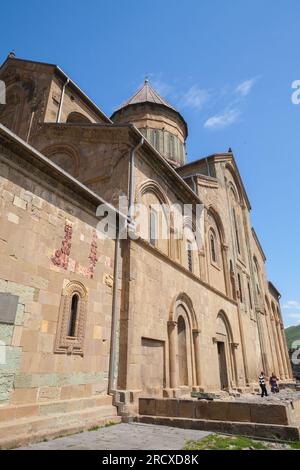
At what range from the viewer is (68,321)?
658 cm

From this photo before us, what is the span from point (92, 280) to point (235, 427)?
4.26 metres

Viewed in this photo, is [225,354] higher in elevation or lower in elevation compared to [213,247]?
lower

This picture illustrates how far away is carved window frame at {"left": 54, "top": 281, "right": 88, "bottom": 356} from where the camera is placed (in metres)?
6.27

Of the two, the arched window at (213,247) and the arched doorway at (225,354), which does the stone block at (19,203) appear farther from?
the arched window at (213,247)

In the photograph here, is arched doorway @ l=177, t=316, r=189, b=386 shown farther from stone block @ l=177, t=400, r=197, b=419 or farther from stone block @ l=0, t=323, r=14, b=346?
stone block @ l=0, t=323, r=14, b=346

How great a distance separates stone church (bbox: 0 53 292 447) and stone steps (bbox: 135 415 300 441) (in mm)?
785

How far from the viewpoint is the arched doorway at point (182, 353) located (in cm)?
1091

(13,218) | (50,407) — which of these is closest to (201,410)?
(50,407)

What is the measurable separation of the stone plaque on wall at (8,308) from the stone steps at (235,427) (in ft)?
12.8

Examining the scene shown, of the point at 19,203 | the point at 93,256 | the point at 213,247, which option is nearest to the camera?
Result: the point at 19,203

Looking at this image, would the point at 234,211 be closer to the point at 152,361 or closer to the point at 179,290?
the point at 179,290

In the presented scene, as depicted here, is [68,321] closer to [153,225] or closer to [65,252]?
[65,252]

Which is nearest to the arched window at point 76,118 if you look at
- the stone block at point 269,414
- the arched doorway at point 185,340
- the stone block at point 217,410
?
the arched doorway at point 185,340

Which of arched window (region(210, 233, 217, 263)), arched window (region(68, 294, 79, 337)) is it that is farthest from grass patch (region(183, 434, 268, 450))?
arched window (region(210, 233, 217, 263))
